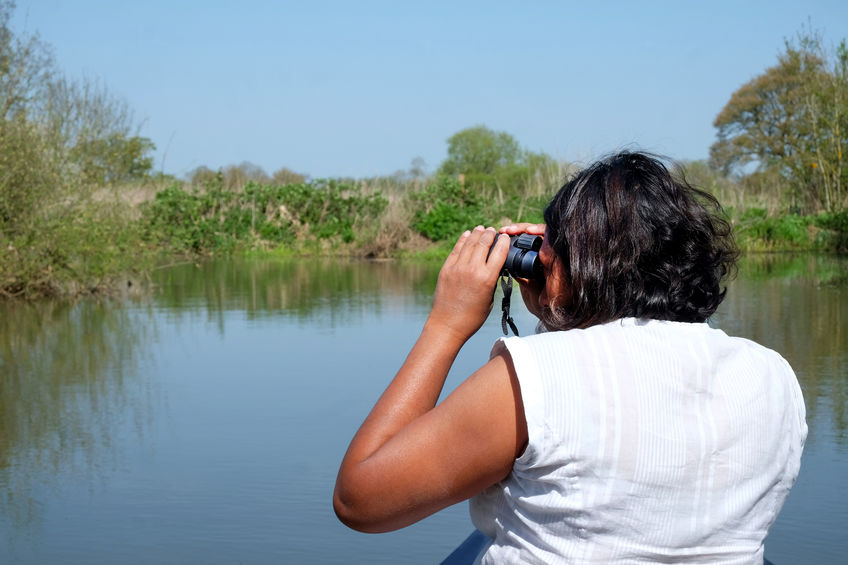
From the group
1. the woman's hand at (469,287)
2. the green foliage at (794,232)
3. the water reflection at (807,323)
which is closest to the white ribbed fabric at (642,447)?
the woman's hand at (469,287)

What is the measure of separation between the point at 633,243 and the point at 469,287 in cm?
26

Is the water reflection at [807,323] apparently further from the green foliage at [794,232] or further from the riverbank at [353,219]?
the riverbank at [353,219]

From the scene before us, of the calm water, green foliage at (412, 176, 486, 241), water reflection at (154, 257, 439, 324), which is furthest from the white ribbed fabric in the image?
green foliage at (412, 176, 486, 241)

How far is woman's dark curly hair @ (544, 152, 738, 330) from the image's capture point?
135 centimetres

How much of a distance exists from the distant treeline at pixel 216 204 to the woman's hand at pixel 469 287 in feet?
30.7

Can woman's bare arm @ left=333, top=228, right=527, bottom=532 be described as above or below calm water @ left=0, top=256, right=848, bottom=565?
above

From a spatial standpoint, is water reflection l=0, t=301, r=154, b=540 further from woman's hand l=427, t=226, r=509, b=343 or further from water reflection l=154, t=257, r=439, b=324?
woman's hand l=427, t=226, r=509, b=343

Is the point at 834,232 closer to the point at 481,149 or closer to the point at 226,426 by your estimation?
the point at 226,426

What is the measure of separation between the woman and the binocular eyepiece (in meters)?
0.06

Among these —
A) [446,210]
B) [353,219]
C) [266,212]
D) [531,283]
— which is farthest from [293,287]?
[266,212]

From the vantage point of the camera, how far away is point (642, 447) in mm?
1224

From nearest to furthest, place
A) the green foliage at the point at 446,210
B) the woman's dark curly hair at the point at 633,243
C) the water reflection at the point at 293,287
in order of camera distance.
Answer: the woman's dark curly hair at the point at 633,243
the water reflection at the point at 293,287
the green foliage at the point at 446,210

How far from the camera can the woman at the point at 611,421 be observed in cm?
122

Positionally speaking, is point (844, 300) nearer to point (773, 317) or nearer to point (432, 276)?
point (773, 317)
